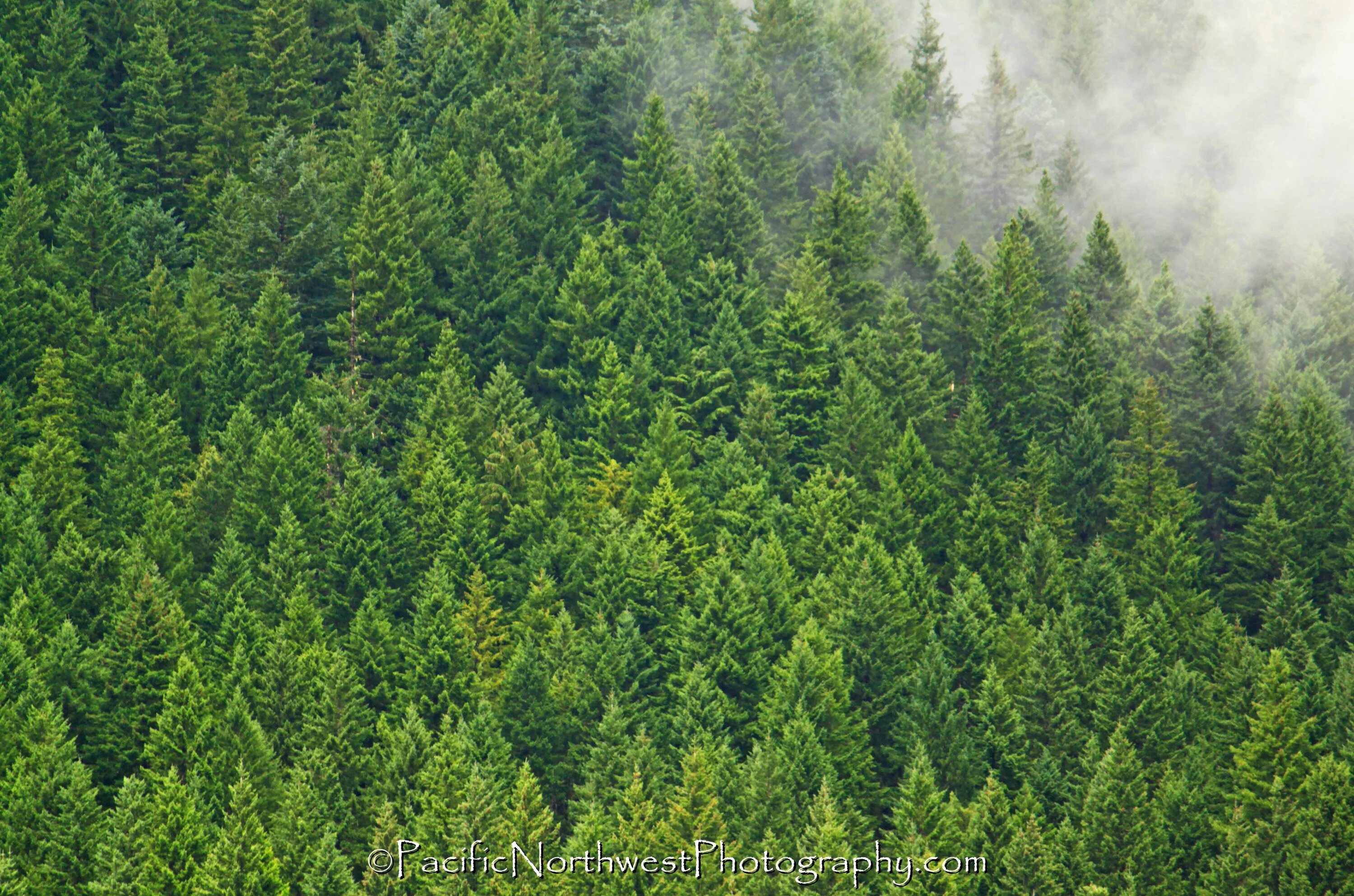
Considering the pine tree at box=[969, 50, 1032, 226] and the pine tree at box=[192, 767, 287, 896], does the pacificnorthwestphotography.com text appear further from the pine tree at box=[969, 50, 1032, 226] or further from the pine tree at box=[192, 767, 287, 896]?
the pine tree at box=[969, 50, 1032, 226]

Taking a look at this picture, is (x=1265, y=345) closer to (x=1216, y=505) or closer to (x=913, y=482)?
(x=1216, y=505)

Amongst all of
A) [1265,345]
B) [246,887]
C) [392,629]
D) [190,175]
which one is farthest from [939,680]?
[190,175]

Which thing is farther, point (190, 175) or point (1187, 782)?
point (190, 175)

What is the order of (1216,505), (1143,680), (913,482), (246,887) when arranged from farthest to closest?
(1216,505) → (913,482) → (1143,680) → (246,887)

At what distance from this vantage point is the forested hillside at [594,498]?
69.8 meters

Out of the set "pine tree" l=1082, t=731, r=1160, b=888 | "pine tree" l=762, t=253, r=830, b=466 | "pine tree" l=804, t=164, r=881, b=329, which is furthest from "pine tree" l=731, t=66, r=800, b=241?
"pine tree" l=1082, t=731, r=1160, b=888

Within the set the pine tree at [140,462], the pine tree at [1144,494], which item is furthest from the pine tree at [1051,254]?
the pine tree at [140,462]

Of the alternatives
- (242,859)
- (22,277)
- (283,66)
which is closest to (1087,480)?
(242,859)

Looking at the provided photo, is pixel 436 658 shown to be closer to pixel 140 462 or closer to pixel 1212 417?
pixel 140 462

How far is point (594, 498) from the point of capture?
85000mm

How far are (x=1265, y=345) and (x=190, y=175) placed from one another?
220 feet

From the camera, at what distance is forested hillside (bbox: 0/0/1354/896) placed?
69.8 meters

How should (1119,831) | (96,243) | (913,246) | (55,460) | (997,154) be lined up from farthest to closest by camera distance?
(997,154), (913,246), (96,243), (55,460), (1119,831)

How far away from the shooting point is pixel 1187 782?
75.2 meters
